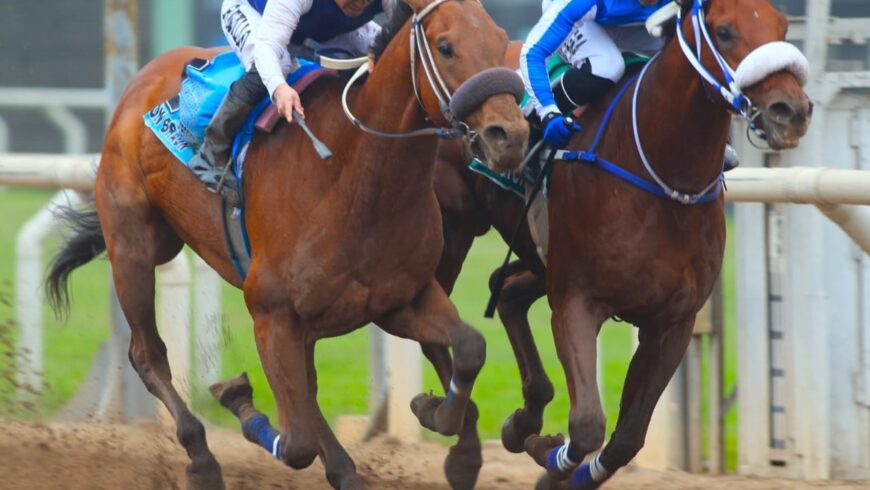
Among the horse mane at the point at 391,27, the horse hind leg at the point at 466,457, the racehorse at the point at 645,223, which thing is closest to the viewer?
the racehorse at the point at 645,223

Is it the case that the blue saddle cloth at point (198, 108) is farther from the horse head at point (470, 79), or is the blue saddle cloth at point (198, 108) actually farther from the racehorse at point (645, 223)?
the racehorse at point (645, 223)

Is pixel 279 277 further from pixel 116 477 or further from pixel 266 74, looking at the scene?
pixel 116 477

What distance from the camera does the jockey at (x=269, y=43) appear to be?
480 cm

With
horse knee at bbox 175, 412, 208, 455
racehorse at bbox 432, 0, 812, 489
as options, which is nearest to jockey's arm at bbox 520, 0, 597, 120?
racehorse at bbox 432, 0, 812, 489

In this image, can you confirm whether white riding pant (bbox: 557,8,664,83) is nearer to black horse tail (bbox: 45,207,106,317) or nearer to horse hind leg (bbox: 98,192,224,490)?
horse hind leg (bbox: 98,192,224,490)

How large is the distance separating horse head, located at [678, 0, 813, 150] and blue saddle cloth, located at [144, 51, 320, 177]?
1368 millimetres

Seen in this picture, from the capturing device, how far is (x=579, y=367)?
477cm

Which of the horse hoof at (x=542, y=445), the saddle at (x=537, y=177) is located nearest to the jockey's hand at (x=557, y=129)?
the saddle at (x=537, y=177)

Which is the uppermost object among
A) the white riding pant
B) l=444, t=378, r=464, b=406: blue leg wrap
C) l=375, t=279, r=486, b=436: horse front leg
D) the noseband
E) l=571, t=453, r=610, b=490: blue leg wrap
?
the white riding pant

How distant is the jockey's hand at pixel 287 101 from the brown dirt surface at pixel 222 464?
169 cm

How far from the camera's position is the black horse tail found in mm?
6395

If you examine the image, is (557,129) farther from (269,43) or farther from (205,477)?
(205,477)

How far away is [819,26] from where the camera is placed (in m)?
5.61

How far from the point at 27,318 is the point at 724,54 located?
4.06m
